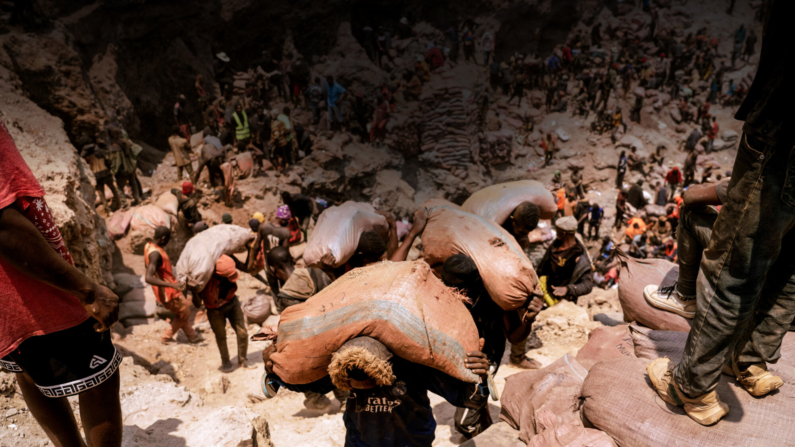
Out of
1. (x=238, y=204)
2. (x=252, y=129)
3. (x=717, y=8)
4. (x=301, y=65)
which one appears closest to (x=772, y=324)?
(x=238, y=204)

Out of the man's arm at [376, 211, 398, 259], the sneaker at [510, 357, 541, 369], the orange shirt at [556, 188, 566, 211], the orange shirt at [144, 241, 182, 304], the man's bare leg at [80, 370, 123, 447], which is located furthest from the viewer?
the orange shirt at [556, 188, 566, 211]

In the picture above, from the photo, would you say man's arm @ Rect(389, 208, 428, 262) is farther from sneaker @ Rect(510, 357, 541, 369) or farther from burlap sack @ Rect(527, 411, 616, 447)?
sneaker @ Rect(510, 357, 541, 369)

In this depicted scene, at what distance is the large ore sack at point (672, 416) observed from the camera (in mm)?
1771

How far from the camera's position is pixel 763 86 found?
1.39 metres

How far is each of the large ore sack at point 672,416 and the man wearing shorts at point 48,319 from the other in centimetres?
211

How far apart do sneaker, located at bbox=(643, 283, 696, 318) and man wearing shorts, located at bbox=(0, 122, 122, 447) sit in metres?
2.73

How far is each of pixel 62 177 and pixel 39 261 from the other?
140 inches

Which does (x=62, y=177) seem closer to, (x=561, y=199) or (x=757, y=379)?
(x=757, y=379)

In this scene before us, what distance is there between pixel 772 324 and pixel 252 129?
1019 centimetres

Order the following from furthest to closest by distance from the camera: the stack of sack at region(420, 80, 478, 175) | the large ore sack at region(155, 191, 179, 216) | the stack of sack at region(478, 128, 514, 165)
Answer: the stack of sack at region(478, 128, 514, 165), the stack of sack at region(420, 80, 478, 175), the large ore sack at region(155, 191, 179, 216)

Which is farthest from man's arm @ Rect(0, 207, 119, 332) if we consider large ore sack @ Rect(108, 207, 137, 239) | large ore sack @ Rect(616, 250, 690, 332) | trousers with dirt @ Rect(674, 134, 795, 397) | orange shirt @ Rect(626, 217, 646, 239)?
orange shirt @ Rect(626, 217, 646, 239)

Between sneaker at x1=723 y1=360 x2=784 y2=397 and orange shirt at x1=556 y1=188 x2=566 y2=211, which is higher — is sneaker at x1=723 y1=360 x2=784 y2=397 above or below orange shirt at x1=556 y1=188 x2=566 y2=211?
above

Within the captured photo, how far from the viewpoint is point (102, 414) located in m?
1.68

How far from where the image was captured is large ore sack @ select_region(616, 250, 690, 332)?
8.71 feet
